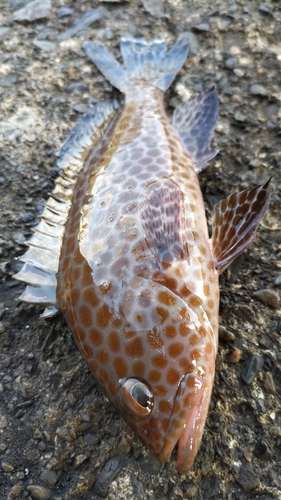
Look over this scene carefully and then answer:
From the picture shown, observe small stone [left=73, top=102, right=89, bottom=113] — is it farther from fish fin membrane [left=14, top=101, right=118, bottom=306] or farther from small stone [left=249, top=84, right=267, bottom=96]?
small stone [left=249, top=84, right=267, bottom=96]

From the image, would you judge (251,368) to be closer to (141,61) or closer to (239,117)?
(239,117)

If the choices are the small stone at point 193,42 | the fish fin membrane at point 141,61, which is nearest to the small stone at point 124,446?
the fish fin membrane at point 141,61

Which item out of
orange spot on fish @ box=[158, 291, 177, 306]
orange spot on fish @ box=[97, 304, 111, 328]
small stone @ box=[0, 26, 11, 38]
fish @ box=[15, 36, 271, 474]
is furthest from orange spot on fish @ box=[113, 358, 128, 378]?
small stone @ box=[0, 26, 11, 38]

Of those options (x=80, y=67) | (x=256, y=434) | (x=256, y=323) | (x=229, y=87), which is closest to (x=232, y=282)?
(x=256, y=323)

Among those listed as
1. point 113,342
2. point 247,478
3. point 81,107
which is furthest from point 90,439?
point 81,107

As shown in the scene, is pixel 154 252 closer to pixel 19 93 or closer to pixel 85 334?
pixel 85 334

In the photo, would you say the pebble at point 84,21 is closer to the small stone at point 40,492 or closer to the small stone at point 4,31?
the small stone at point 4,31
